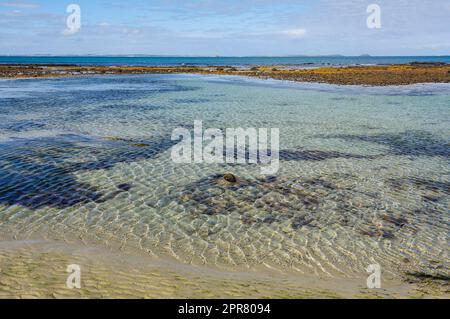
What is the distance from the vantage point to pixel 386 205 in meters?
13.1

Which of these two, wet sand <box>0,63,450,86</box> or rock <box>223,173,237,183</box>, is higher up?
wet sand <box>0,63,450,86</box>

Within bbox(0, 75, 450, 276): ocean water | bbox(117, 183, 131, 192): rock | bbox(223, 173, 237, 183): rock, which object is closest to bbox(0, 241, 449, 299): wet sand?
bbox(0, 75, 450, 276): ocean water

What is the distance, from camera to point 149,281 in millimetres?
8070

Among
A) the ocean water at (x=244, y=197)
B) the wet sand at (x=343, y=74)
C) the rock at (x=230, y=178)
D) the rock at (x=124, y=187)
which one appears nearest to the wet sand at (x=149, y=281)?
the ocean water at (x=244, y=197)

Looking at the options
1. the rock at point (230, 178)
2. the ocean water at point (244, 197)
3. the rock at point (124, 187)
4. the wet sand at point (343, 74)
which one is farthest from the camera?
the wet sand at point (343, 74)

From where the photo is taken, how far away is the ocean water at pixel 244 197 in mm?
10078

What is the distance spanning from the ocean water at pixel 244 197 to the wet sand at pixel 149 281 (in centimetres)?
59

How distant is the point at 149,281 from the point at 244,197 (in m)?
6.06

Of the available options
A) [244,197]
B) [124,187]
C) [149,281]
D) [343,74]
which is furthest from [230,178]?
[343,74]

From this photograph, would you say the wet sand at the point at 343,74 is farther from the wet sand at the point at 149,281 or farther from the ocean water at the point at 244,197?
the wet sand at the point at 149,281

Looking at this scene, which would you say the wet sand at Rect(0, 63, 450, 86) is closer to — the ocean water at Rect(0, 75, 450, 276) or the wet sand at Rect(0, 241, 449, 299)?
the ocean water at Rect(0, 75, 450, 276)

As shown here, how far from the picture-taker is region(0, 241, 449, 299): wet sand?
24.6 ft

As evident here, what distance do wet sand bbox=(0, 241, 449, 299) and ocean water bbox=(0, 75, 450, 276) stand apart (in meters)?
0.59
